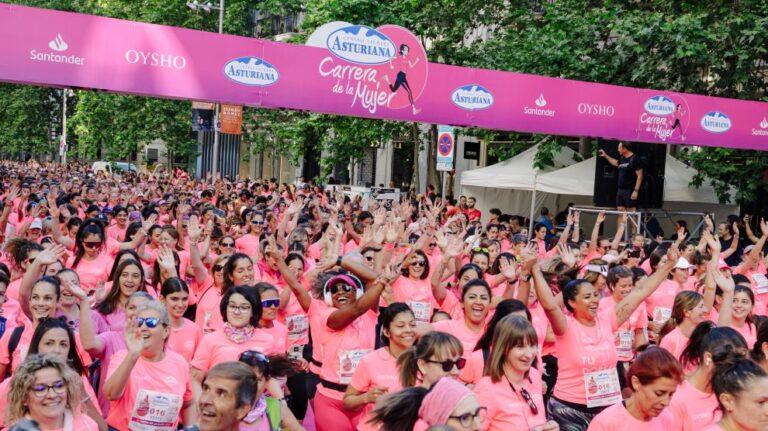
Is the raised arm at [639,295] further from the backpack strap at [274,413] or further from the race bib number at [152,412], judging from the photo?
the race bib number at [152,412]

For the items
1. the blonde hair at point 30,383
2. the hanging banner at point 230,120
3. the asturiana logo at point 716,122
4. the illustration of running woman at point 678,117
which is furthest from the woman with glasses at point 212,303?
the hanging banner at point 230,120

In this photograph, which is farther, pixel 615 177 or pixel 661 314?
pixel 615 177

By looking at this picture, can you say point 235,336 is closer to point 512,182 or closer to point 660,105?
point 660,105

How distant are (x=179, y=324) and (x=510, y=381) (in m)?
2.39

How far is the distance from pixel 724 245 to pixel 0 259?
10.7 meters

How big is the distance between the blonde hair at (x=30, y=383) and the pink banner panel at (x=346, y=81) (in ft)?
23.5

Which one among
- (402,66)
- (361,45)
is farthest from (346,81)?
(402,66)

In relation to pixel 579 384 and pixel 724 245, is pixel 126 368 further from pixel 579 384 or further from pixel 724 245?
pixel 724 245

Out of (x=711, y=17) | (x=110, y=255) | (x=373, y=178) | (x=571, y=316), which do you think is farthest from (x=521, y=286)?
(x=373, y=178)

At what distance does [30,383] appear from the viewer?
12.6ft

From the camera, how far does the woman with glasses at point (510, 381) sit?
4504mm

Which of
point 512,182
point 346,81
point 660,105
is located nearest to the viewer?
point 346,81

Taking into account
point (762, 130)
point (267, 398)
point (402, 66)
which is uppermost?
point (402, 66)

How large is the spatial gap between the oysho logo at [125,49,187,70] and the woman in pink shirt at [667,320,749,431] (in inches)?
312
